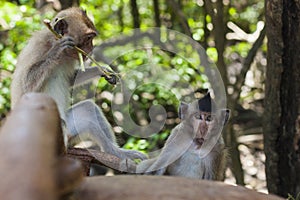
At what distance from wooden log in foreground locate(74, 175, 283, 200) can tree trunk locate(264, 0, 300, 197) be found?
290 cm

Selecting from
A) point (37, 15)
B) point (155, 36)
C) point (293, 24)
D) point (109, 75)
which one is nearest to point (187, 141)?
point (109, 75)

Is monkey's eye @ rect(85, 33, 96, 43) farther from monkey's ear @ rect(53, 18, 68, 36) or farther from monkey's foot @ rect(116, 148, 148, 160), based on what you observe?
monkey's foot @ rect(116, 148, 148, 160)

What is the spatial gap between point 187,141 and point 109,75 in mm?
752

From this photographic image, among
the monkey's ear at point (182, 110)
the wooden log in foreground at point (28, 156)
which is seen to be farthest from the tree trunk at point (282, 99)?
the wooden log in foreground at point (28, 156)

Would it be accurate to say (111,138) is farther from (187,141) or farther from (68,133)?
(187,141)

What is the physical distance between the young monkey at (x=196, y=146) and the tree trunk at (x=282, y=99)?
3.18ft

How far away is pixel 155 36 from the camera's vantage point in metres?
4.65

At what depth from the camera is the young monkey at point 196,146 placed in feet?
12.6

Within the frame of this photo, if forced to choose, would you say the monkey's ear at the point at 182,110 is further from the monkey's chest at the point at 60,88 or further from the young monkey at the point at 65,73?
the monkey's chest at the point at 60,88

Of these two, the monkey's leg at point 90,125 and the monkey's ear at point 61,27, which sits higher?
the monkey's ear at point 61,27

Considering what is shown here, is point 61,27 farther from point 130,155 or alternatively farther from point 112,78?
point 130,155

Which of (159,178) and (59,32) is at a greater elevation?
(59,32)

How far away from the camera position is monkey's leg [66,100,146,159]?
4383 mm

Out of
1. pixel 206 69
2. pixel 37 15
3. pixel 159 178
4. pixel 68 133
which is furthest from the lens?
pixel 37 15
